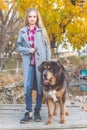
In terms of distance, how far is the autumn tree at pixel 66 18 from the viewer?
1766cm

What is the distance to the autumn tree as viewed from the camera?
695 inches

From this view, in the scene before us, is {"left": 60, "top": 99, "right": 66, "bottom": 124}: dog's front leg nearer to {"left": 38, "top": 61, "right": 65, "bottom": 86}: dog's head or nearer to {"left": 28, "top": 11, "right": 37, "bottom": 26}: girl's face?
{"left": 38, "top": 61, "right": 65, "bottom": 86}: dog's head

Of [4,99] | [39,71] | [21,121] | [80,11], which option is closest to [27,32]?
[39,71]

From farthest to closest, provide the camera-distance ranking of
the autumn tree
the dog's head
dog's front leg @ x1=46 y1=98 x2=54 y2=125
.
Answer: the autumn tree, dog's front leg @ x1=46 y1=98 x2=54 y2=125, the dog's head

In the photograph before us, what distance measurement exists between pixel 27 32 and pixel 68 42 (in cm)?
1339

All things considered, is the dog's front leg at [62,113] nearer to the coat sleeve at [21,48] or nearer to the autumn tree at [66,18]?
the coat sleeve at [21,48]

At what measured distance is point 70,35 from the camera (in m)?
18.7

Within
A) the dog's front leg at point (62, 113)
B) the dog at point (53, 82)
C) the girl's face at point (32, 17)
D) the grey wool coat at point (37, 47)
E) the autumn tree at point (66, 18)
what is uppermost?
the autumn tree at point (66, 18)

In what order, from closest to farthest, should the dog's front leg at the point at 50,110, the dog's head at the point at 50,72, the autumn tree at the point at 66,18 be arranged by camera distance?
1. the dog's head at the point at 50,72
2. the dog's front leg at the point at 50,110
3. the autumn tree at the point at 66,18

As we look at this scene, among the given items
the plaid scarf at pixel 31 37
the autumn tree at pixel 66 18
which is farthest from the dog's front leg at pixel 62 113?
the autumn tree at pixel 66 18

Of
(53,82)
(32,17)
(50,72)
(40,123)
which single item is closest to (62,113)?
(40,123)

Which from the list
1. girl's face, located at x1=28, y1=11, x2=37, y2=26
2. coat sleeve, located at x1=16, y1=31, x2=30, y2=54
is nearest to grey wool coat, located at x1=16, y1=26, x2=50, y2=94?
coat sleeve, located at x1=16, y1=31, x2=30, y2=54

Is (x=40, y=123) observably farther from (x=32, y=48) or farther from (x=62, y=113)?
(x=32, y=48)

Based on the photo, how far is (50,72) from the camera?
6445 mm
